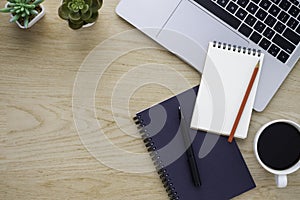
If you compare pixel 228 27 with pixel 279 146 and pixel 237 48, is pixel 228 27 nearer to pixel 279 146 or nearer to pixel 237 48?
pixel 237 48

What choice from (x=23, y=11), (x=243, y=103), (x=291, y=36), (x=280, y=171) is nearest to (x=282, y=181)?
(x=280, y=171)

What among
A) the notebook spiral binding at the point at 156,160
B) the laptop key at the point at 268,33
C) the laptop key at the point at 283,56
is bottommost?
the notebook spiral binding at the point at 156,160

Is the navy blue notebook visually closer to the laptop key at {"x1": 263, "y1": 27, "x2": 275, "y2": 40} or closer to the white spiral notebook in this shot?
the white spiral notebook

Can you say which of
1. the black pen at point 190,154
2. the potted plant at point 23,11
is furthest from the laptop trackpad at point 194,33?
the potted plant at point 23,11

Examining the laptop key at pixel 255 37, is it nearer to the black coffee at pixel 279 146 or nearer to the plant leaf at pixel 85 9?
the black coffee at pixel 279 146

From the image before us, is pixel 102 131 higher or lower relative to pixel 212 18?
lower

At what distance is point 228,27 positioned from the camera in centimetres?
104

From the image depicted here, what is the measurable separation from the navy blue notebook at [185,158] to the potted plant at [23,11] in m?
0.26

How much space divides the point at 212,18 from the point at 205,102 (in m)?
0.16

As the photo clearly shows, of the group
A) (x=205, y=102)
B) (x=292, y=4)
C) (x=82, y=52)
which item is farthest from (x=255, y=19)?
(x=82, y=52)

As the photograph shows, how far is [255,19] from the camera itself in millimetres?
1029

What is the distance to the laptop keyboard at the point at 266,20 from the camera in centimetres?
102

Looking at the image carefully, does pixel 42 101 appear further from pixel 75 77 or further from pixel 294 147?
pixel 294 147

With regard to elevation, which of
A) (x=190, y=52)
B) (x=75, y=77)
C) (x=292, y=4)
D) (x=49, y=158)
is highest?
(x=292, y=4)
